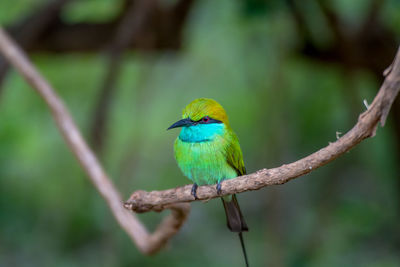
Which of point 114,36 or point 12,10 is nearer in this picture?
point 114,36

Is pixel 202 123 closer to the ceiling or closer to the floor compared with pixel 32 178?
closer to the floor

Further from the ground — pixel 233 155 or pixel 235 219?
pixel 233 155

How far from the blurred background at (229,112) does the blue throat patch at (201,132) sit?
1.14 metres

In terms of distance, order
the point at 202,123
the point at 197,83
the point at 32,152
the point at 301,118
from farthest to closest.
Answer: the point at 197,83 → the point at 301,118 → the point at 32,152 → the point at 202,123

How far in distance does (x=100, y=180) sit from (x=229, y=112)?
2.13 metres

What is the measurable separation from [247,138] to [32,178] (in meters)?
1.66

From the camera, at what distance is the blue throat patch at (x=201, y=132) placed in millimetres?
1984

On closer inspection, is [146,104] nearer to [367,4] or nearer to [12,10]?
[12,10]

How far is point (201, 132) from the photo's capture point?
200 centimetres

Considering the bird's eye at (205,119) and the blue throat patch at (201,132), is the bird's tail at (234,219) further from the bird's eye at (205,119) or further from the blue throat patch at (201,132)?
the bird's eye at (205,119)

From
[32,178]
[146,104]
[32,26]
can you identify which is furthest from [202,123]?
[32,178]

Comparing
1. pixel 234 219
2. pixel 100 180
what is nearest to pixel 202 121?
pixel 234 219

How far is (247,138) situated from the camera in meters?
4.43

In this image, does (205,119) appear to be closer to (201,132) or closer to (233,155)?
(201,132)
